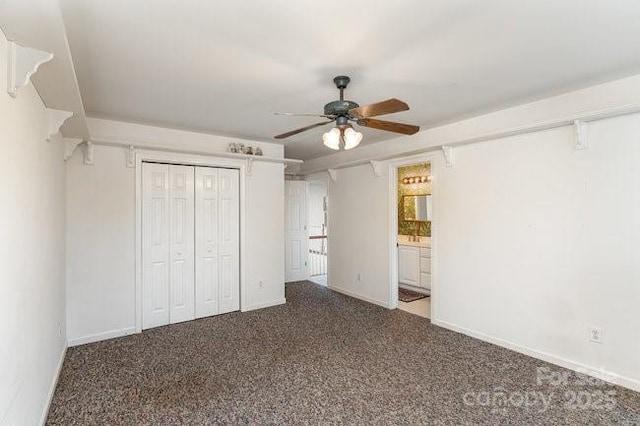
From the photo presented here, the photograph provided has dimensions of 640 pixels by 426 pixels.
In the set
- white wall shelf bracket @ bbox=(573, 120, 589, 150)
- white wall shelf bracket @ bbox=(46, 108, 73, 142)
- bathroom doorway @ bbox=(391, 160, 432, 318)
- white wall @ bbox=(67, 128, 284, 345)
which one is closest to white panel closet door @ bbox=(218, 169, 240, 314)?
white wall @ bbox=(67, 128, 284, 345)

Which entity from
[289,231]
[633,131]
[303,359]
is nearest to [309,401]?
[303,359]

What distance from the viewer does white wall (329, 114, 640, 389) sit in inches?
103

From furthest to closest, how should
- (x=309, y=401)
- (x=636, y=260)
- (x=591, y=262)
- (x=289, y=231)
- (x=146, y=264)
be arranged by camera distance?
(x=289, y=231) < (x=146, y=264) < (x=591, y=262) < (x=636, y=260) < (x=309, y=401)

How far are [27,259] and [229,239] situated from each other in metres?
2.60

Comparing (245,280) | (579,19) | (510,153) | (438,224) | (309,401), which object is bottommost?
(309,401)

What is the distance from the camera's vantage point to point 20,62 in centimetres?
155

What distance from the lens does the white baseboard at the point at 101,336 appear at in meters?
3.38

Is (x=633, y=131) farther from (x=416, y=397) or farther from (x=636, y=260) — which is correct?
(x=416, y=397)

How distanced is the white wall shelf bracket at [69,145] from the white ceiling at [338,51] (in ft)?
1.29

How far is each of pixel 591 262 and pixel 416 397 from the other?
1.87 m

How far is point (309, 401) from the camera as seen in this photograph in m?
2.38

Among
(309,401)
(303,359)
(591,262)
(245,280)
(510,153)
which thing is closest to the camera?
(309,401)

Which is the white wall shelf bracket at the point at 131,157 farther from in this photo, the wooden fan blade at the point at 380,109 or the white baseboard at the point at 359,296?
the white baseboard at the point at 359,296

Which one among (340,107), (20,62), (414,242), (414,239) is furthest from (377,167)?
(20,62)
